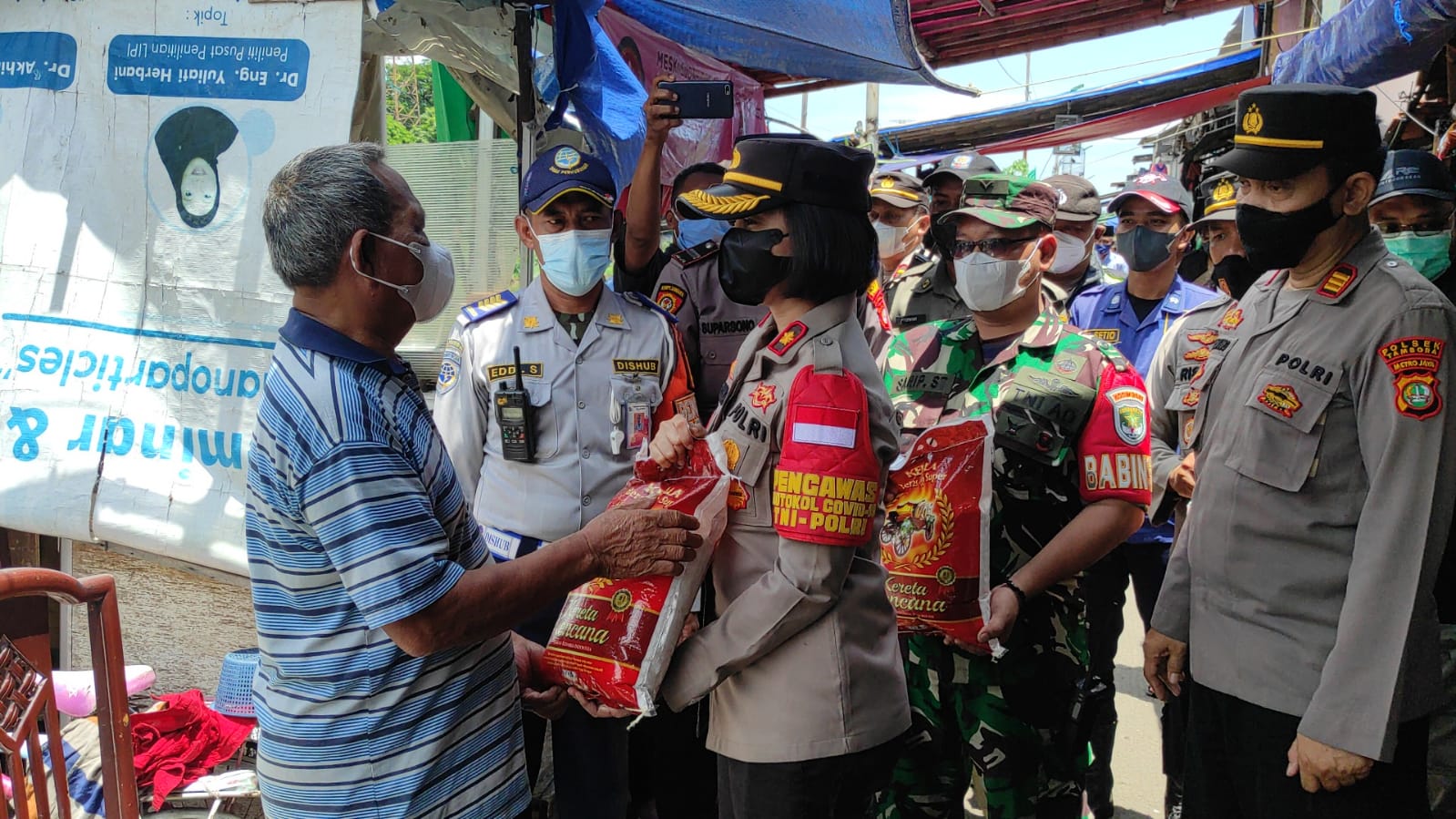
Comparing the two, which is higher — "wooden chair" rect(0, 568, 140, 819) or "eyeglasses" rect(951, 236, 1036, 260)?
"eyeglasses" rect(951, 236, 1036, 260)

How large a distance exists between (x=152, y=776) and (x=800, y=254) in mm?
2896

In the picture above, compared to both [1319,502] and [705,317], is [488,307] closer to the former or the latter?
[705,317]

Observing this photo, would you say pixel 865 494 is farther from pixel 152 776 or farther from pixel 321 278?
pixel 152 776

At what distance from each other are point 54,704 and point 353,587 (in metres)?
0.78

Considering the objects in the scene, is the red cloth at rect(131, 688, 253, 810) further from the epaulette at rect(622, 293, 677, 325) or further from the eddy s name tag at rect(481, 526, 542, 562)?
the epaulette at rect(622, 293, 677, 325)

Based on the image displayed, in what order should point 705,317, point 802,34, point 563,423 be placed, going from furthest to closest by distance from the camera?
Answer: point 802,34 < point 705,317 < point 563,423

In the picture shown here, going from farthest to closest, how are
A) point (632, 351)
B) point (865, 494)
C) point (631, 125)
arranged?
point (631, 125) < point (632, 351) < point (865, 494)

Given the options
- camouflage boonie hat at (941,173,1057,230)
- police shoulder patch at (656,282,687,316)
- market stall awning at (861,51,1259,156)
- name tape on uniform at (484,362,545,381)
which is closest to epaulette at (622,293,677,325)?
police shoulder patch at (656,282,687,316)

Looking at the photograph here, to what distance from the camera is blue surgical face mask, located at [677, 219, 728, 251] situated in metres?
3.43

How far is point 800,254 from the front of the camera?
185 centimetres

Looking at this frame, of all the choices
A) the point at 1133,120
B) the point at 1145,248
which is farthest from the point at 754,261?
the point at 1133,120

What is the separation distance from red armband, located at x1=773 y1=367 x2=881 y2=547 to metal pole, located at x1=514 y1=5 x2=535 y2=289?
2.19m

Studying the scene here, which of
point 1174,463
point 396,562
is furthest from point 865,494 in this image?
point 1174,463

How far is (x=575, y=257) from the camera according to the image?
282cm
